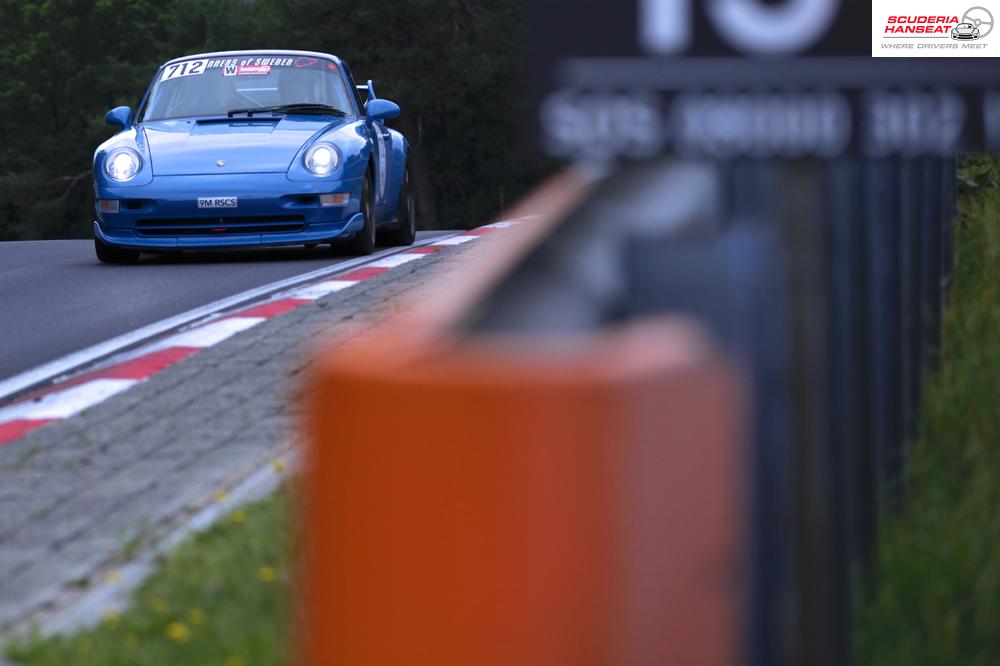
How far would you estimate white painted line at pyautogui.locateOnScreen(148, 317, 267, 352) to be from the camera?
7.59 metres

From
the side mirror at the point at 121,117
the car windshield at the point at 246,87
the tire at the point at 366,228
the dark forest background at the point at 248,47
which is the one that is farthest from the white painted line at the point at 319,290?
the dark forest background at the point at 248,47

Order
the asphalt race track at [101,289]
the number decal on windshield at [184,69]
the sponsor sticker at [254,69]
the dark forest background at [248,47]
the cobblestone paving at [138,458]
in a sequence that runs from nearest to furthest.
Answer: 1. the cobblestone paving at [138,458]
2. the asphalt race track at [101,289]
3. the sponsor sticker at [254,69]
4. the number decal on windshield at [184,69]
5. the dark forest background at [248,47]

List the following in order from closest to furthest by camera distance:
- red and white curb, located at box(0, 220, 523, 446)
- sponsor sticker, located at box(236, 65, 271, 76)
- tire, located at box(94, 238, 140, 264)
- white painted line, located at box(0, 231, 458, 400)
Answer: red and white curb, located at box(0, 220, 523, 446), white painted line, located at box(0, 231, 458, 400), tire, located at box(94, 238, 140, 264), sponsor sticker, located at box(236, 65, 271, 76)

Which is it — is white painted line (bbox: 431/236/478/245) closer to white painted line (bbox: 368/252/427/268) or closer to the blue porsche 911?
the blue porsche 911

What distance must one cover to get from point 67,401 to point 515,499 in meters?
4.79

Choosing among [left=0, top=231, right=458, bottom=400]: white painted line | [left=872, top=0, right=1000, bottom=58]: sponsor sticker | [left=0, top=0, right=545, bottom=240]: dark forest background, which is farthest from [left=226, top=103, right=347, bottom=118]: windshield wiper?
[left=0, top=0, right=545, bottom=240]: dark forest background

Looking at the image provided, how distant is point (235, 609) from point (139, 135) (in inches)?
340

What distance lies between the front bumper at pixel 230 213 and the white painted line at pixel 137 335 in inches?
26.3

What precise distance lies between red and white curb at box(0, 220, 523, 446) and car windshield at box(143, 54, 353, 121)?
2.68 m

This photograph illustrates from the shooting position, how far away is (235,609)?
3680 mm

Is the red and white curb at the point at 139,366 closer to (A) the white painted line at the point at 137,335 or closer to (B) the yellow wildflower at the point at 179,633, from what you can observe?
(A) the white painted line at the point at 137,335

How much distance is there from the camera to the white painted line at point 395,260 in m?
10.8

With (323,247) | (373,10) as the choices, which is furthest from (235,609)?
(373,10)

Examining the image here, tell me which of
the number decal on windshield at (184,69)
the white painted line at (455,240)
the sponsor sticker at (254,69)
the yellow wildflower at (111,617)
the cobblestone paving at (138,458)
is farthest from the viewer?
the white painted line at (455,240)
